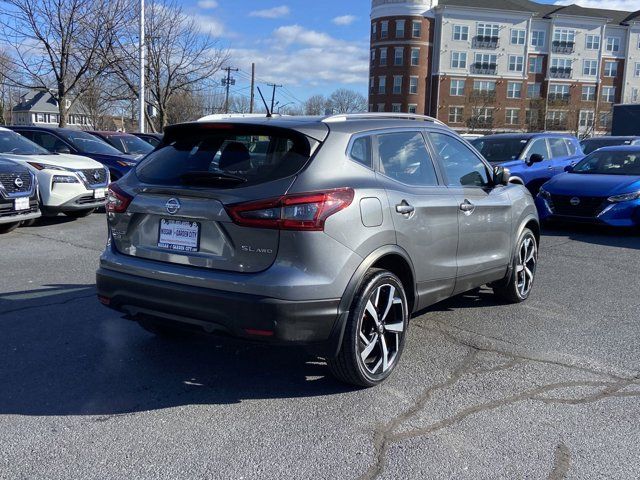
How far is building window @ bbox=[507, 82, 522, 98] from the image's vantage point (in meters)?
75.1

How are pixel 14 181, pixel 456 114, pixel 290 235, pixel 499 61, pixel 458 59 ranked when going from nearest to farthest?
pixel 290 235 < pixel 14 181 < pixel 499 61 < pixel 458 59 < pixel 456 114

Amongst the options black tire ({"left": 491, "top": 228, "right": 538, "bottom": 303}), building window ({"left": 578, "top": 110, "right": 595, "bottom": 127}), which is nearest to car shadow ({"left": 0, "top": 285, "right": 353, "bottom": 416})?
black tire ({"left": 491, "top": 228, "right": 538, "bottom": 303})

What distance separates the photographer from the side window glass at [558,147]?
1391 centimetres

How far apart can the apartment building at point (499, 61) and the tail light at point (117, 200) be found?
70362 millimetres

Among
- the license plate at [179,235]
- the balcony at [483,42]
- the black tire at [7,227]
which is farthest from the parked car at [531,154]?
the balcony at [483,42]

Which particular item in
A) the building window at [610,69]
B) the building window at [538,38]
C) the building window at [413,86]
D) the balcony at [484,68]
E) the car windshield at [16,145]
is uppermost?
the building window at [538,38]

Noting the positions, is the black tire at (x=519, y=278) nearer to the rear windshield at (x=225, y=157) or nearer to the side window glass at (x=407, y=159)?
the side window glass at (x=407, y=159)

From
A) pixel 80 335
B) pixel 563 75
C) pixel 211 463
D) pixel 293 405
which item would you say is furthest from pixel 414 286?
pixel 563 75

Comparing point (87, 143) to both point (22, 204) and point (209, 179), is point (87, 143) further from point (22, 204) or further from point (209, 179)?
point (209, 179)

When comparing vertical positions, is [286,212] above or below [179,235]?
above

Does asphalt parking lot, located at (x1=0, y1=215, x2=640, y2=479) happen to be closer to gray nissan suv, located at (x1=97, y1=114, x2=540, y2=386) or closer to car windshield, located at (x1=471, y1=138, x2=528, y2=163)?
gray nissan suv, located at (x1=97, y1=114, x2=540, y2=386)

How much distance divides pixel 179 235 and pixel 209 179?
40 centimetres

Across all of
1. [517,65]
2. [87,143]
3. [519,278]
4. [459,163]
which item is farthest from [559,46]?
[459,163]

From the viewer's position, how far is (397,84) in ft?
247
